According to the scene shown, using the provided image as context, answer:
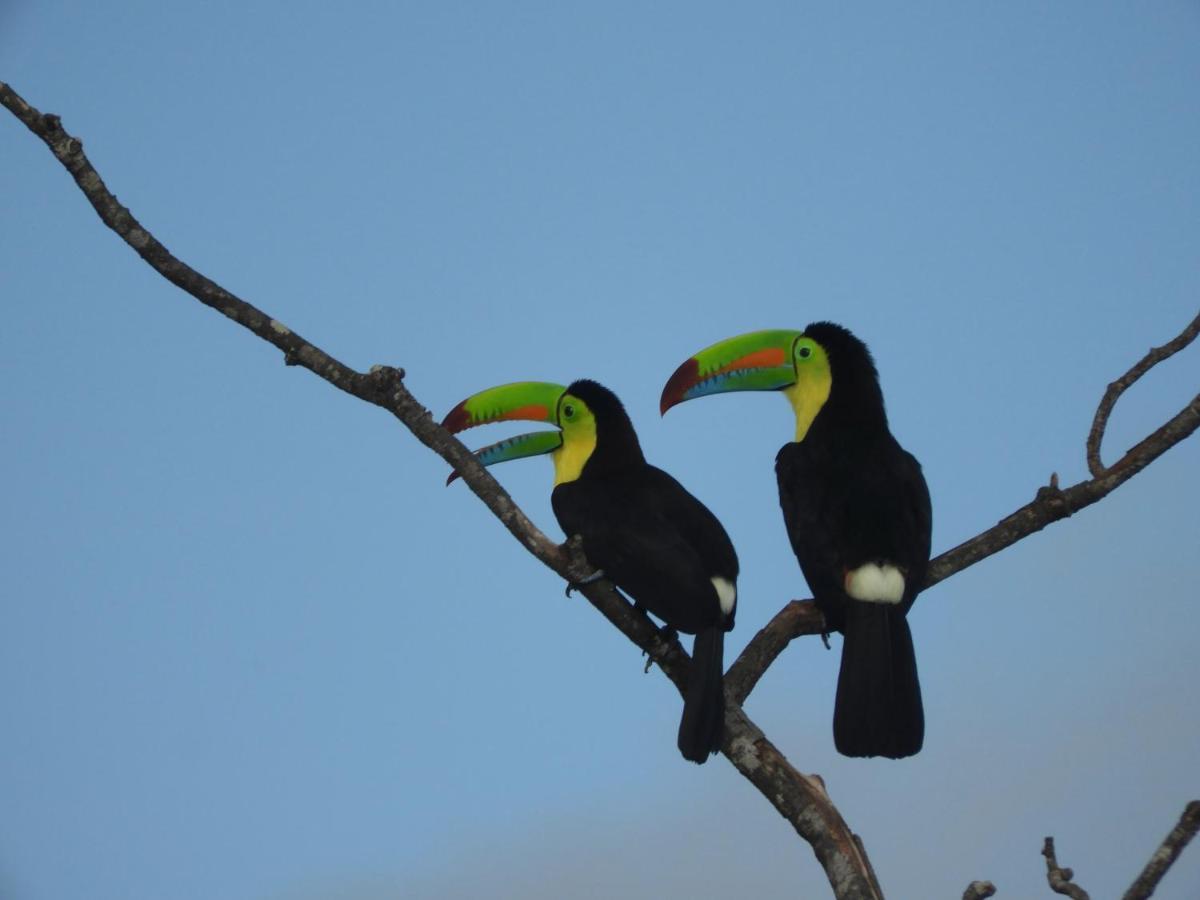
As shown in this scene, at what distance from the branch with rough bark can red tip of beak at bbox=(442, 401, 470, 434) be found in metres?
1.53

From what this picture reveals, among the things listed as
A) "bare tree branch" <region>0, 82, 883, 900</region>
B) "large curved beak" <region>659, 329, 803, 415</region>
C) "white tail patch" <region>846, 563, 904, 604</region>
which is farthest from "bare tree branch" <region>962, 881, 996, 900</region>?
"large curved beak" <region>659, 329, 803, 415</region>

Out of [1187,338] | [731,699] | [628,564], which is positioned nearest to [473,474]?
[628,564]

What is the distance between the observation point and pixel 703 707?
448cm

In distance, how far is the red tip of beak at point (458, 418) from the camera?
6324mm

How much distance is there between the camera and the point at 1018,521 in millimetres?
5148

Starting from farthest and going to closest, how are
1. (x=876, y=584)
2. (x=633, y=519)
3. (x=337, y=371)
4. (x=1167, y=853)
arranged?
(x=633, y=519) < (x=876, y=584) < (x=337, y=371) < (x=1167, y=853)

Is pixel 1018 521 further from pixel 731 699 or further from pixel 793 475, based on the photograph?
pixel 731 699

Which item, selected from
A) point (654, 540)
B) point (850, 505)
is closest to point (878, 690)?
point (850, 505)

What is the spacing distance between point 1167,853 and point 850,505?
74.2 inches

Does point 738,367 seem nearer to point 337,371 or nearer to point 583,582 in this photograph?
point 583,582

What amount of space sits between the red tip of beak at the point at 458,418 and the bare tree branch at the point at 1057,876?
125 inches

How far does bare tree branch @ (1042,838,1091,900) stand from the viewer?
13.4 ft

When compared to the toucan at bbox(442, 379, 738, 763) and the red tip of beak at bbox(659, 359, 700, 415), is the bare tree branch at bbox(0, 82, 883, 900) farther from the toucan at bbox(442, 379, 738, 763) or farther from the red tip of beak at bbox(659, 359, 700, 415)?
the red tip of beak at bbox(659, 359, 700, 415)

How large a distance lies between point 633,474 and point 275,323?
5.41 feet
